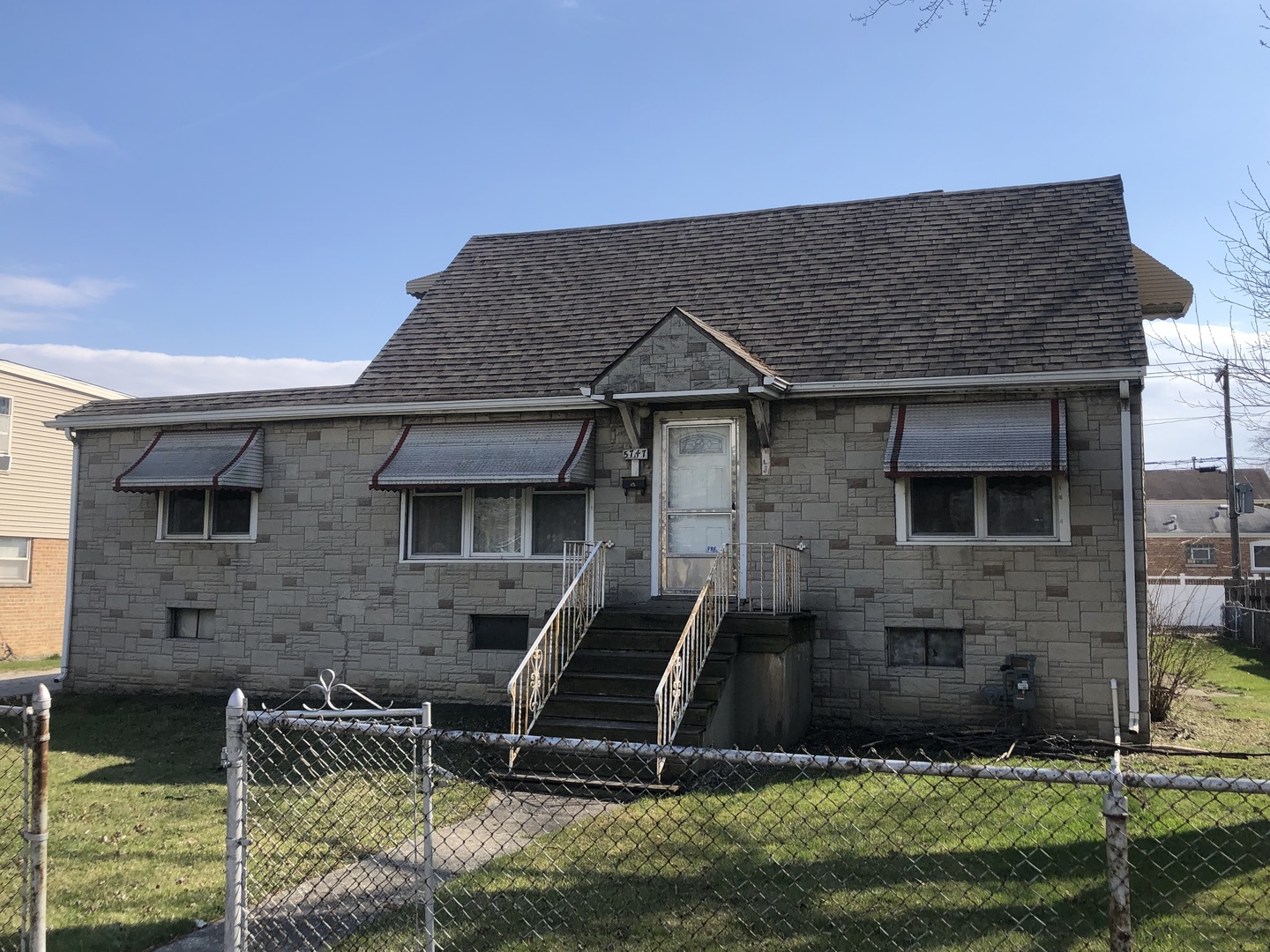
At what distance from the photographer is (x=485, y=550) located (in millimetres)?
12719

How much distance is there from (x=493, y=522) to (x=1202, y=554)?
133 ft

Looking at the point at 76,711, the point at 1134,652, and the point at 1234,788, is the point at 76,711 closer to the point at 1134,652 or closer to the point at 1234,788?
the point at 1134,652

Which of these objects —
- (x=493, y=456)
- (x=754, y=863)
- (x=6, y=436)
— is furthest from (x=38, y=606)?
(x=754, y=863)

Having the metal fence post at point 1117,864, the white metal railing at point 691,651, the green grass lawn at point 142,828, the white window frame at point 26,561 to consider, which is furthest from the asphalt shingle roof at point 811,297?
the white window frame at point 26,561

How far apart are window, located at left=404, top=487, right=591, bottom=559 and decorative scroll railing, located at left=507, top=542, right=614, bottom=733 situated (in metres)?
0.66

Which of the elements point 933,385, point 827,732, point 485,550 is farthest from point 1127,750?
point 485,550

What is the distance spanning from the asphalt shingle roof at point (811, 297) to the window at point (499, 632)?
279 cm

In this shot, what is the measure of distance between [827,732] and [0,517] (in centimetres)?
2027

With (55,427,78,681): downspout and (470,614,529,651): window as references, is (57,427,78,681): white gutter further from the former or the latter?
(470,614,529,651): window

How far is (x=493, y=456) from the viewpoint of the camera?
1231 centimetres

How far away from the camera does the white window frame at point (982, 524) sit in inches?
417

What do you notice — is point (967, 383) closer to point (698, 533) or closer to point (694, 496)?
point (694, 496)

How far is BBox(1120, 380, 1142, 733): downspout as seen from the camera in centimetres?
1013

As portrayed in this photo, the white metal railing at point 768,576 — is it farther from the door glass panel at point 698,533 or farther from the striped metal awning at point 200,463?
the striped metal awning at point 200,463
